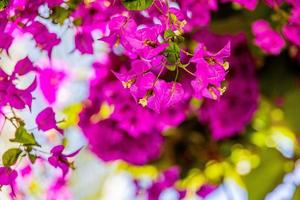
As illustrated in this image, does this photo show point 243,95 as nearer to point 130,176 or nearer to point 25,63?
point 130,176

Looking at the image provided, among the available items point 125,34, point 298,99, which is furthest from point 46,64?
point 298,99

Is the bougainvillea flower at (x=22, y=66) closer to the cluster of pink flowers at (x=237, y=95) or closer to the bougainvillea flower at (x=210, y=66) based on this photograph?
the bougainvillea flower at (x=210, y=66)

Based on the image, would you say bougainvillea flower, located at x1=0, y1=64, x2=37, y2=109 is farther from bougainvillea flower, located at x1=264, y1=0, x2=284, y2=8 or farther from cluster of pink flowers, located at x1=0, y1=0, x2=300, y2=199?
bougainvillea flower, located at x1=264, y1=0, x2=284, y2=8

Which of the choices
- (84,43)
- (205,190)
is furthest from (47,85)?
(205,190)

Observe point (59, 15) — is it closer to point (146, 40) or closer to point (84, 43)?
point (84, 43)

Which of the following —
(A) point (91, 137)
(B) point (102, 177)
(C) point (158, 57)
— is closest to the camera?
(C) point (158, 57)

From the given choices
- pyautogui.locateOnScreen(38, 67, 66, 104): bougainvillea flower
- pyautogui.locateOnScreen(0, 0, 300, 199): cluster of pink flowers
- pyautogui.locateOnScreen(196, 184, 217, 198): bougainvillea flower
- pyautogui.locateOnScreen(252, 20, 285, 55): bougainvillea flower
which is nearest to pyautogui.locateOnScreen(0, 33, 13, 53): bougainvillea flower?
pyautogui.locateOnScreen(0, 0, 300, 199): cluster of pink flowers
